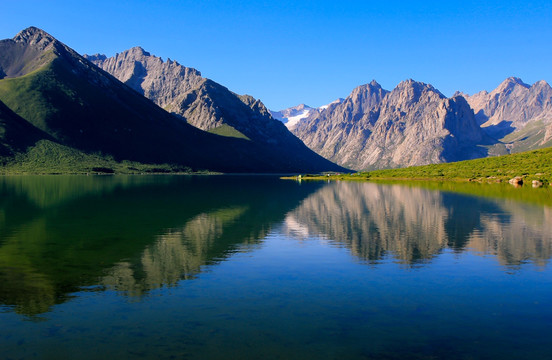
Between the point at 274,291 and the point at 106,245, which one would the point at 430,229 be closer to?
the point at 274,291

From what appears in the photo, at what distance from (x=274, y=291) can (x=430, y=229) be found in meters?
31.5

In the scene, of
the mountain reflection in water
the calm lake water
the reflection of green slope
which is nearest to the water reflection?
the mountain reflection in water

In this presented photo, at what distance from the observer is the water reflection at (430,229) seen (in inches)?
1551

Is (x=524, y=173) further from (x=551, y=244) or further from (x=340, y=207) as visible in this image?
(x=551, y=244)

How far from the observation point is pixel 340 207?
81.1 metres

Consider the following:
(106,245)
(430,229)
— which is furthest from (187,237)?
(430,229)

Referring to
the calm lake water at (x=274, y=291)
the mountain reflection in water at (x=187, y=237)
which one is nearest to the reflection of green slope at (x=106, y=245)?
the mountain reflection in water at (x=187, y=237)

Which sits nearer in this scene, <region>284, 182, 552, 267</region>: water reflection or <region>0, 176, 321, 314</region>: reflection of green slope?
<region>0, 176, 321, 314</region>: reflection of green slope

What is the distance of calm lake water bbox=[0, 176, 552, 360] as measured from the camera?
62.3 ft

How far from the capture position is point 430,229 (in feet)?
173

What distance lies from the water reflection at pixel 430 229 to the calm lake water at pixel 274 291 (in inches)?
13.6

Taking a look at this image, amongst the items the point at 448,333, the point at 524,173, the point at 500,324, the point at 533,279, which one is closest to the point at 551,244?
the point at 533,279

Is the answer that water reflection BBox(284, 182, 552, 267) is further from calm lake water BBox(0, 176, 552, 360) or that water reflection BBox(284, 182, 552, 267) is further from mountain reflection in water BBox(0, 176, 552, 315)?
calm lake water BBox(0, 176, 552, 360)

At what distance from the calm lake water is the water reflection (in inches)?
13.6
